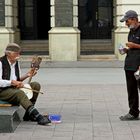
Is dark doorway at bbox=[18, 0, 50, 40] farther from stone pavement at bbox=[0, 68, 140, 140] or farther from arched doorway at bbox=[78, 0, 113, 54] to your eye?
stone pavement at bbox=[0, 68, 140, 140]

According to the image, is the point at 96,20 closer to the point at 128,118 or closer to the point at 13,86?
the point at 128,118

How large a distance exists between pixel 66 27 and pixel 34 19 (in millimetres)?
4341

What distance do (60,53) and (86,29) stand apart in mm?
3712

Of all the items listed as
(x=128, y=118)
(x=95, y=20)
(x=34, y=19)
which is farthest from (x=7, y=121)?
(x=34, y=19)

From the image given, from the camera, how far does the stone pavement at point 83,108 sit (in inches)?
336

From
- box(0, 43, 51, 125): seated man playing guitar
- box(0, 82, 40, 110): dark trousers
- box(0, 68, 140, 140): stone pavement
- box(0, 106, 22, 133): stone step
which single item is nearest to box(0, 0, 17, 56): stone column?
box(0, 68, 140, 140): stone pavement

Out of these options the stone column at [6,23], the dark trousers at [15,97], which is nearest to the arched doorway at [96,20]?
the stone column at [6,23]

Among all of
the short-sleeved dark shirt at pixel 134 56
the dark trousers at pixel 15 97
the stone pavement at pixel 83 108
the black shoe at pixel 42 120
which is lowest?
the stone pavement at pixel 83 108

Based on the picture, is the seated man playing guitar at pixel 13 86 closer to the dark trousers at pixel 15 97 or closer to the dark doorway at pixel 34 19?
the dark trousers at pixel 15 97

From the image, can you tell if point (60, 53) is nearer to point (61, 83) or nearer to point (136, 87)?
point (61, 83)

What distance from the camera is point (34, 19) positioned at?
87.6 feet

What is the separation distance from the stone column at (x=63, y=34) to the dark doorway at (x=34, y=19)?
380 centimetres

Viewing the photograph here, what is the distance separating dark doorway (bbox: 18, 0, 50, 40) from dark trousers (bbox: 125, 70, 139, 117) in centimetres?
1683

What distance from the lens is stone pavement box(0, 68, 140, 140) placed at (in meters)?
8.55
